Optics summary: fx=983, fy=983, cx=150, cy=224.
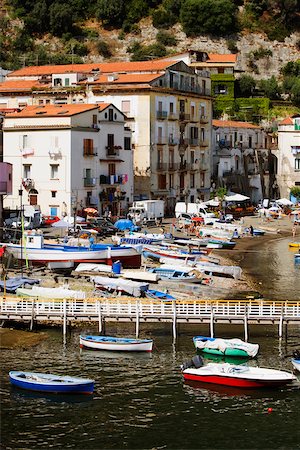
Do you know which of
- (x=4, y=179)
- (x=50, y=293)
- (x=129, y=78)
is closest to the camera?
(x=50, y=293)

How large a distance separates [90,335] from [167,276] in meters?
13.5

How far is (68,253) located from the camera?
200 feet

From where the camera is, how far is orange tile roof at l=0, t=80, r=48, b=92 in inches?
3895

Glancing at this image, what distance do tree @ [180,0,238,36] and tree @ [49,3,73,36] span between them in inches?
679

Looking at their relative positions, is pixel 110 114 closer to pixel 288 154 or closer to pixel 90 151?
pixel 90 151

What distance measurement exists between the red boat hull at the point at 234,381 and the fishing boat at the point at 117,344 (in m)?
4.05

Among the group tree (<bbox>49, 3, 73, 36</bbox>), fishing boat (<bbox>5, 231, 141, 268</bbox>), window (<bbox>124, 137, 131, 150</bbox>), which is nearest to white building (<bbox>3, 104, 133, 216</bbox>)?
window (<bbox>124, 137, 131, 150</bbox>)

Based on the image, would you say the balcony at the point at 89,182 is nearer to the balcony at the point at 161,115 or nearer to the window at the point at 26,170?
the window at the point at 26,170

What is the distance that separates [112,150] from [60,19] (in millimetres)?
66138

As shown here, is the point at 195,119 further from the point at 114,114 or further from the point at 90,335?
the point at 90,335

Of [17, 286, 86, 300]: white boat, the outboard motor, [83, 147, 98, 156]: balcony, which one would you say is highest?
[83, 147, 98, 156]: balcony

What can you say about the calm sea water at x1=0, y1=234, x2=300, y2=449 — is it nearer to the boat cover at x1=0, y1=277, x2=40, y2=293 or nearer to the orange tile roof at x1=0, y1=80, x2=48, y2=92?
the boat cover at x1=0, y1=277, x2=40, y2=293

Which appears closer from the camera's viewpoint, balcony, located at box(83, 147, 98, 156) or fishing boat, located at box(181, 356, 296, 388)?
fishing boat, located at box(181, 356, 296, 388)

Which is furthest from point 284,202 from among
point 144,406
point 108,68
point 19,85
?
point 144,406
